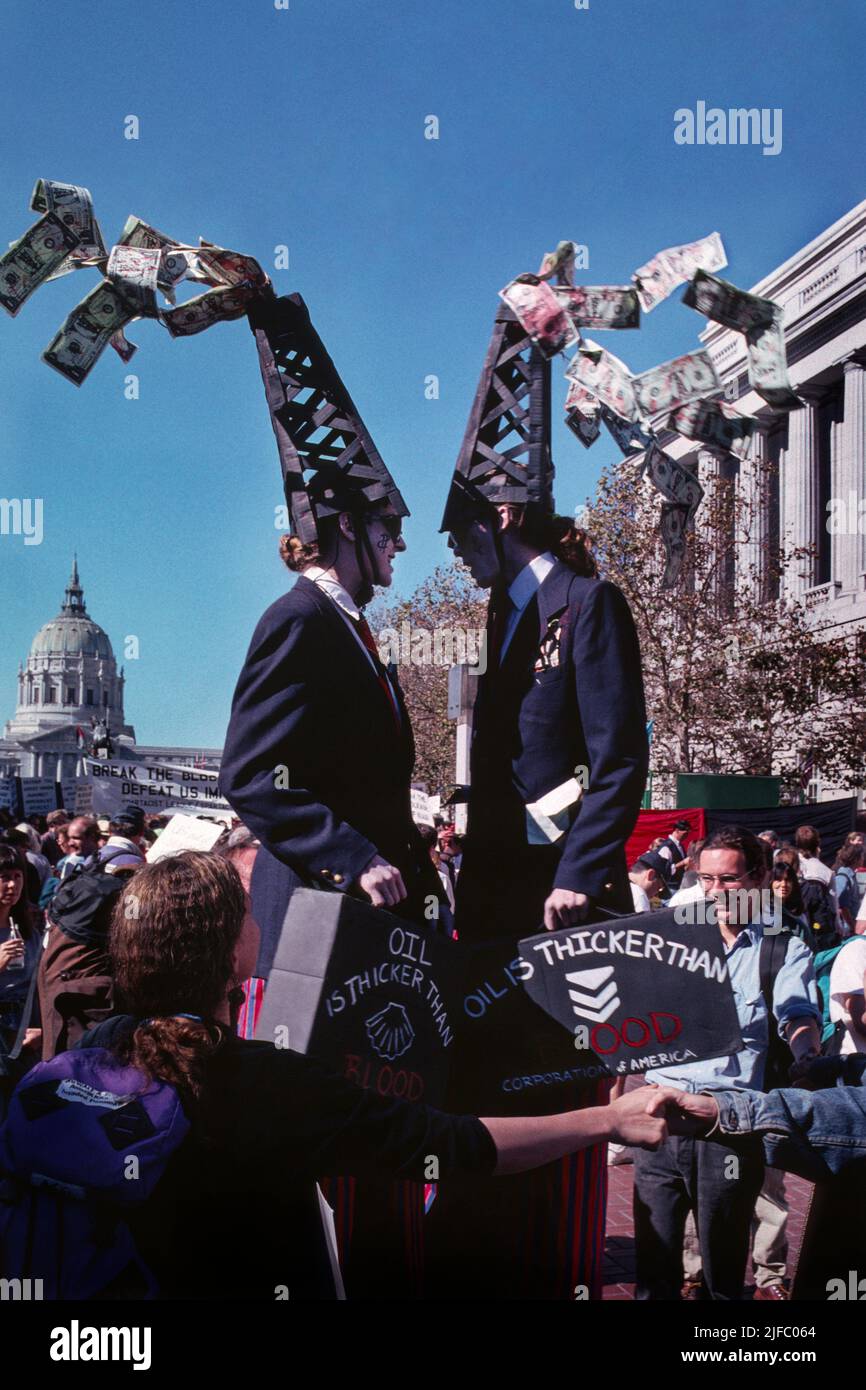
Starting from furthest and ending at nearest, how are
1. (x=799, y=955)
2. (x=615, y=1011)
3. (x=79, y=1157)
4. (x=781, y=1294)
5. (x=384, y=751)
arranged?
(x=781, y=1294)
(x=799, y=955)
(x=384, y=751)
(x=615, y=1011)
(x=79, y=1157)

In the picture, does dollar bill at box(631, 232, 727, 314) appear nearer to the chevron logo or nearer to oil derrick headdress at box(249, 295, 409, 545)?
oil derrick headdress at box(249, 295, 409, 545)

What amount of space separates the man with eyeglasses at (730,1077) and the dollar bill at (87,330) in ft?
9.43

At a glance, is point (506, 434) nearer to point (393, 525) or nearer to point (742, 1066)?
point (393, 525)

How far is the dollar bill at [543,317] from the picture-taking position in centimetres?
440

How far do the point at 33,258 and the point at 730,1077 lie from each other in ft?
12.6

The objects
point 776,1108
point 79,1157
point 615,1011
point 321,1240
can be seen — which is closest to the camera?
point 79,1157

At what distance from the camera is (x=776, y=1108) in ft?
11.5

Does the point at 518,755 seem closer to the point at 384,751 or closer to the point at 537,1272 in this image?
the point at 384,751

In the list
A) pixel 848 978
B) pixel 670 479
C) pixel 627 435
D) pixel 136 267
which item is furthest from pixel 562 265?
pixel 848 978

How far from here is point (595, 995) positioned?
13.1ft

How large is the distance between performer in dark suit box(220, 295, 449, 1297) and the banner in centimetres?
65

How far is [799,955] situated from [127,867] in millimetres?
3468

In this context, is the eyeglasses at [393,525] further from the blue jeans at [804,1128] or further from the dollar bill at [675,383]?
the blue jeans at [804,1128]
